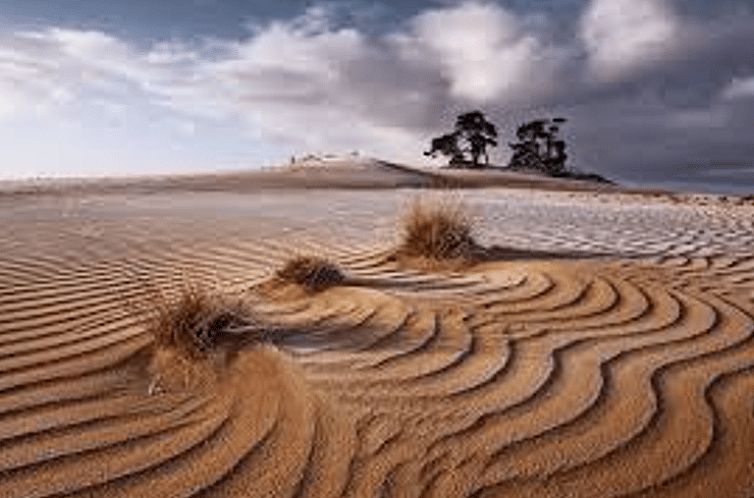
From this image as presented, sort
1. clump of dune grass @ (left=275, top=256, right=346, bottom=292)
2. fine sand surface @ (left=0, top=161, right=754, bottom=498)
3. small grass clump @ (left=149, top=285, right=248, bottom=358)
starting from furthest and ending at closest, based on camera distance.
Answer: clump of dune grass @ (left=275, top=256, right=346, bottom=292), small grass clump @ (left=149, top=285, right=248, bottom=358), fine sand surface @ (left=0, top=161, right=754, bottom=498)

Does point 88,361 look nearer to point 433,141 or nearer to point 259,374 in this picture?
point 259,374

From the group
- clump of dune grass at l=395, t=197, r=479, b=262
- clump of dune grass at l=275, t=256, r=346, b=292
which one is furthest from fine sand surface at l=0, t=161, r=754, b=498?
clump of dune grass at l=395, t=197, r=479, b=262

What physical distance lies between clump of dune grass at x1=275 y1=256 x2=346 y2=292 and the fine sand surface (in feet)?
0.44

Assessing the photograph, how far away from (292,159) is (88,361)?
42.5m

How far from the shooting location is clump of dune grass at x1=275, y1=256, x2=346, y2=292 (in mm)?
5473

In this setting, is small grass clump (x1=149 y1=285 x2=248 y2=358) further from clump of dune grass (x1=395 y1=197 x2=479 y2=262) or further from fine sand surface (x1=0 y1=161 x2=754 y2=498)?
clump of dune grass (x1=395 y1=197 x2=479 y2=262)

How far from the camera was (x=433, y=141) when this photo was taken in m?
61.6

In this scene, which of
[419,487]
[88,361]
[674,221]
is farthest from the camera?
[674,221]

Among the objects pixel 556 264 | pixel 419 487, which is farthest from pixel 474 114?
pixel 419 487

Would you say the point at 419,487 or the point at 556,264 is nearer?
the point at 419,487

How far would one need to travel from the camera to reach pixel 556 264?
6594mm

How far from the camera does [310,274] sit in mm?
5516

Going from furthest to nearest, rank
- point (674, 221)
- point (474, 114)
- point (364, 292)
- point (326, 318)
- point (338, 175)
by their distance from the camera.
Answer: point (474, 114)
point (338, 175)
point (674, 221)
point (364, 292)
point (326, 318)

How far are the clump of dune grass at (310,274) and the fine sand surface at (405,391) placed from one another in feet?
0.44
